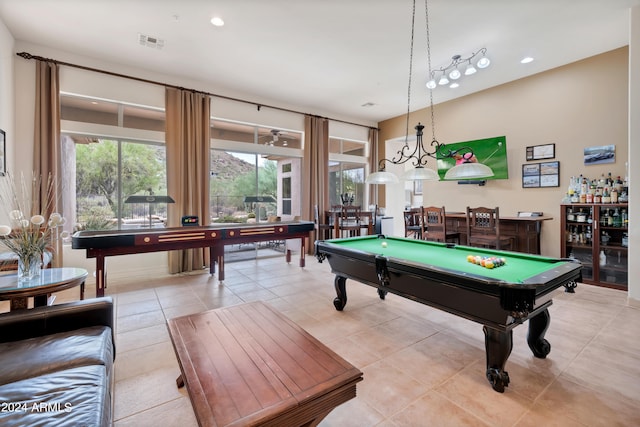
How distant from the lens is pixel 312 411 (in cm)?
125

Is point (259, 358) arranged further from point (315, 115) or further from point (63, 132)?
point (315, 115)

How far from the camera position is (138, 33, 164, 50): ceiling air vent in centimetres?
386

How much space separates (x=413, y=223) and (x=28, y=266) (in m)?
5.50

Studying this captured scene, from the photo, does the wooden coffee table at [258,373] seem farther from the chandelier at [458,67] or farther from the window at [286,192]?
the window at [286,192]

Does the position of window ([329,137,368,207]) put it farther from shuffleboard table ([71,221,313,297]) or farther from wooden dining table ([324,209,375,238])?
shuffleboard table ([71,221,313,297])

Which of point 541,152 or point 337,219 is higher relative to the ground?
point 541,152

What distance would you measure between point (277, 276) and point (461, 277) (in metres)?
3.38

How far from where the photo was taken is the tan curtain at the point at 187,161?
197 inches

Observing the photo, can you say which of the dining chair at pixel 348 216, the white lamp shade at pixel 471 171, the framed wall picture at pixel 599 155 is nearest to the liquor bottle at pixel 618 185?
the framed wall picture at pixel 599 155

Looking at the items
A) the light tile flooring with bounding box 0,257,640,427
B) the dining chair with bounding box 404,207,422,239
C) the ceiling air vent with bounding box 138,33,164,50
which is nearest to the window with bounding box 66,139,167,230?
the light tile flooring with bounding box 0,257,640,427

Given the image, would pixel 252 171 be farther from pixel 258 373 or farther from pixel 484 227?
pixel 258 373

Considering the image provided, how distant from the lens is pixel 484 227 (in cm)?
459

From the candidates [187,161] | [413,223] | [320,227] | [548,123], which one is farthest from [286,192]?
[548,123]

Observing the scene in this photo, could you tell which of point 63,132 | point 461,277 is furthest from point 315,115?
point 461,277
